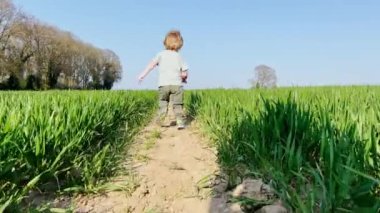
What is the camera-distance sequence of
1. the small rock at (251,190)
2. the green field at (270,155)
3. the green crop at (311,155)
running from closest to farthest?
the green crop at (311,155) → the green field at (270,155) → the small rock at (251,190)

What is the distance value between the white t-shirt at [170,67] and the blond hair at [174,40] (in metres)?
0.09

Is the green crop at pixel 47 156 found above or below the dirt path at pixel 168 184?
above

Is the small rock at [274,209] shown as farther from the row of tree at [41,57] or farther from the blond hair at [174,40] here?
the row of tree at [41,57]

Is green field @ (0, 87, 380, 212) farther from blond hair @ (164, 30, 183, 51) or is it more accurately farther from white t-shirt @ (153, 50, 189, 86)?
blond hair @ (164, 30, 183, 51)

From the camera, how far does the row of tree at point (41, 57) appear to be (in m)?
47.7

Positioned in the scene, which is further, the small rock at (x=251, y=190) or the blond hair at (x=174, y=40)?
the blond hair at (x=174, y=40)

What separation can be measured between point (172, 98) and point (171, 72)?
0.40 m

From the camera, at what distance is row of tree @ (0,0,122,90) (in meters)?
47.7

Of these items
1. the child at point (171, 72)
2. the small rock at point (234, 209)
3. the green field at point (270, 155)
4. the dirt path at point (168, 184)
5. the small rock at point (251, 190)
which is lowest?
the dirt path at point (168, 184)

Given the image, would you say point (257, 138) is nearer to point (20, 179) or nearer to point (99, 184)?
point (99, 184)

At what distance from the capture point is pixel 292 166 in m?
2.34

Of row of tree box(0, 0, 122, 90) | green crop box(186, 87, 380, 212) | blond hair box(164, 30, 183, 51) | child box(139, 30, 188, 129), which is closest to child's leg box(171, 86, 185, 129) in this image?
child box(139, 30, 188, 129)

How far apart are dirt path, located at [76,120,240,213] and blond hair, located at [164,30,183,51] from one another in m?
2.38

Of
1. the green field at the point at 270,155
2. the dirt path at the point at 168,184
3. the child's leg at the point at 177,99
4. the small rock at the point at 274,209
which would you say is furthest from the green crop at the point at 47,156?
the child's leg at the point at 177,99
